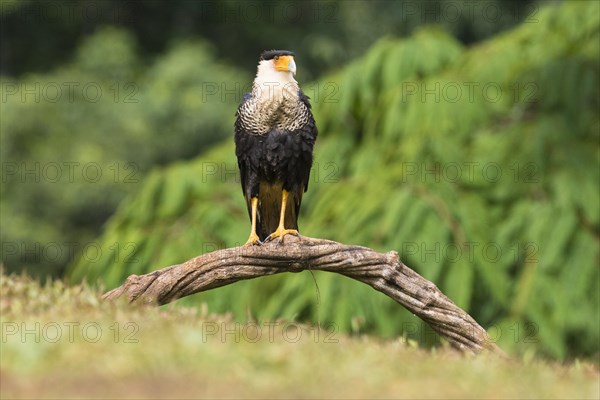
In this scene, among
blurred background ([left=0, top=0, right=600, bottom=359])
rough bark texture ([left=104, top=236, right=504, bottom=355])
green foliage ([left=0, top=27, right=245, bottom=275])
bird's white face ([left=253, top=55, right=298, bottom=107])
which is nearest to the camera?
rough bark texture ([left=104, top=236, right=504, bottom=355])

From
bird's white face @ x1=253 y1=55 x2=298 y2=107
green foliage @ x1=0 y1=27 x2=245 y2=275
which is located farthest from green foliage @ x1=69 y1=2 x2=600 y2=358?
green foliage @ x1=0 y1=27 x2=245 y2=275

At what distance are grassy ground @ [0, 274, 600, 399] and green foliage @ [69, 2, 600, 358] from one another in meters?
2.69

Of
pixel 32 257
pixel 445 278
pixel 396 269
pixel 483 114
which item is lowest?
pixel 32 257

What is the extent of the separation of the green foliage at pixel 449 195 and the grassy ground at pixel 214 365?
269 cm

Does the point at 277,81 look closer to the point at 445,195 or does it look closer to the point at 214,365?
the point at 445,195

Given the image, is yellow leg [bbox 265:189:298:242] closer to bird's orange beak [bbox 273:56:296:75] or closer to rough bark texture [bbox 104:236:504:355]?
rough bark texture [bbox 104:236:504:355]

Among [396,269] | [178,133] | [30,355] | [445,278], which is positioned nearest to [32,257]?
[178,133]

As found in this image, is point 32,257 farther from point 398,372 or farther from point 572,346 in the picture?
point 398,372

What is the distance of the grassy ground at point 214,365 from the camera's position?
2666 mm

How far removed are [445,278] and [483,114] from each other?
1431 mm

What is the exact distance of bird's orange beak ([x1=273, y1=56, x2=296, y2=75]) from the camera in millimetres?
4691

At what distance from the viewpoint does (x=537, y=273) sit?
626 cm

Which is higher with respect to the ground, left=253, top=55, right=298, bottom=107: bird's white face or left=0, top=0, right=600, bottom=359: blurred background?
left=253, top=55, right=298, bottom=107: bird's white face

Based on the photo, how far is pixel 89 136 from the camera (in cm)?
1468
